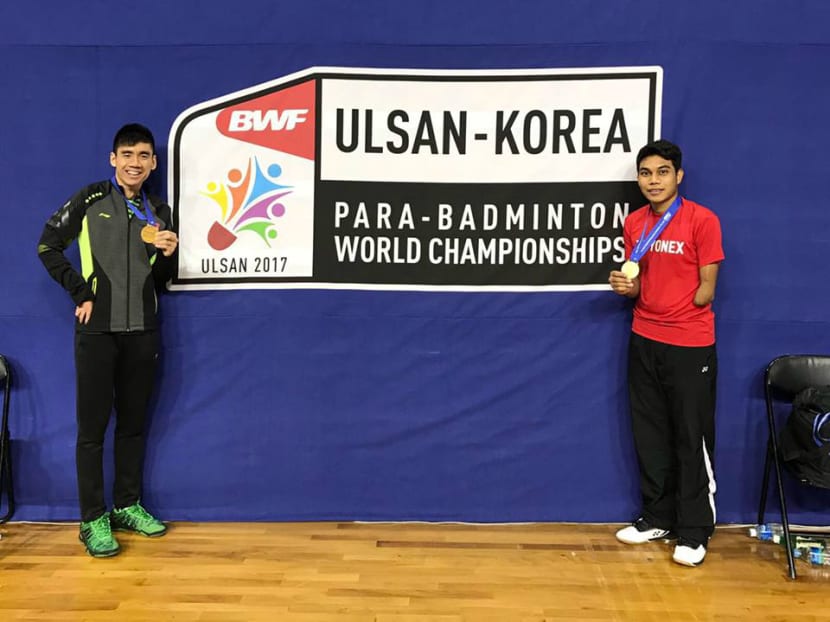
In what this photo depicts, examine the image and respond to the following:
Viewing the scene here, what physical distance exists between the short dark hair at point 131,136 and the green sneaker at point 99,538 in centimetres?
159

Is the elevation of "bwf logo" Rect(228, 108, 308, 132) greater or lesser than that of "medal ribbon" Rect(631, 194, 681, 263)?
greater

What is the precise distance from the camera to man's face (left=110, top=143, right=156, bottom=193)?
2.88 metres

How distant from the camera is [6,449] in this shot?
10.2 feet

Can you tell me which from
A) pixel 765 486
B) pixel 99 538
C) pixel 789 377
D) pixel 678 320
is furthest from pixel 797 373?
pixel 99 538

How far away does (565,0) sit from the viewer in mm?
3059

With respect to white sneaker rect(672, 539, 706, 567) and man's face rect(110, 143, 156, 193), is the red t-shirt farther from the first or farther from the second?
man's face rect(110, 143, 156, 193)

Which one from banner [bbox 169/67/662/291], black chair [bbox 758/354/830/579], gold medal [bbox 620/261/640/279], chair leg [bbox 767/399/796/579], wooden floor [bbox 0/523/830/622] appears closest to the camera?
wooden floor [bbox 0/523/830/622]

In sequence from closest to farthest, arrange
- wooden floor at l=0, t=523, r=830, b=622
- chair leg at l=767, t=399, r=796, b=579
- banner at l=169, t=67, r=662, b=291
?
wooden floor at l=0, t=523, r=830, b=622, chair leg at l=767, t=399, r=796, b=579, banner at l=169, t=67, r=662, b=291

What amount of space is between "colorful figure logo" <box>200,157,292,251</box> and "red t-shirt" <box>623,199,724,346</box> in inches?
64.8

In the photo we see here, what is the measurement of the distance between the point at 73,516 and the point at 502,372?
7.00 feet

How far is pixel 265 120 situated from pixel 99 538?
196 cm

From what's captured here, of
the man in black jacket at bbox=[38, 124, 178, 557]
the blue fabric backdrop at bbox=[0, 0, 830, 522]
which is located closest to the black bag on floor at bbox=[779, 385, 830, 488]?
the blue fabric backdrop at bbox=[0, 0, 830, 522]

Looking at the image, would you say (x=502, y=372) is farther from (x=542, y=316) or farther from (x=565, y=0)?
(x=565, y=0)

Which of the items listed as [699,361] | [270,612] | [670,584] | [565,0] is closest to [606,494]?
[670,584]
